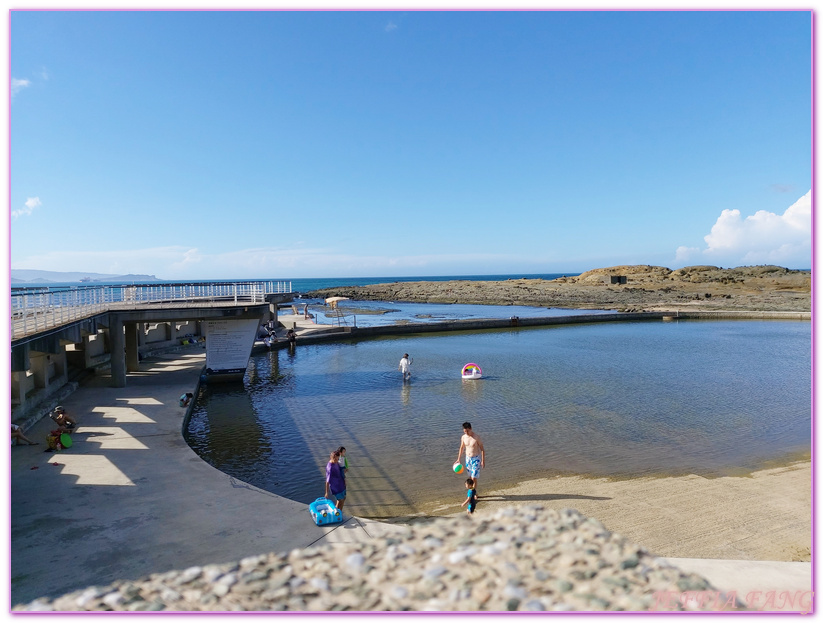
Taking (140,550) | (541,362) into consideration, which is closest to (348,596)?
(140,550)

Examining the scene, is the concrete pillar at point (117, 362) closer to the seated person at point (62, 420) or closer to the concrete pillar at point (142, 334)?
the seated person at point (62, 420)

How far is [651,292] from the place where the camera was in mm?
86375

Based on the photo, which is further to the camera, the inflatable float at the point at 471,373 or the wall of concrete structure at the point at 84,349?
the inflatable float at the point at 471,373

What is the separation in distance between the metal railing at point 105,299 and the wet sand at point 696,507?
12240mm

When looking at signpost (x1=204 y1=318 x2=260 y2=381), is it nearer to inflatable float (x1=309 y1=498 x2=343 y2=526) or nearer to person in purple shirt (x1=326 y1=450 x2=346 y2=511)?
person in purple shirt (x1=326 y1=450 x2=346 y2=511)

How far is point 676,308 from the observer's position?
66.0 m

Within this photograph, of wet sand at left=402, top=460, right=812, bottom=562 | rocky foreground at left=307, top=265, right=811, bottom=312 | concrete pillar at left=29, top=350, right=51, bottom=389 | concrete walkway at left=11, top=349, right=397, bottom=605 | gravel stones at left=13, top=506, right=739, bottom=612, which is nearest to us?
gravel stones at left=13, top=506, right=739, bottom=612

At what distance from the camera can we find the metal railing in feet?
44.9

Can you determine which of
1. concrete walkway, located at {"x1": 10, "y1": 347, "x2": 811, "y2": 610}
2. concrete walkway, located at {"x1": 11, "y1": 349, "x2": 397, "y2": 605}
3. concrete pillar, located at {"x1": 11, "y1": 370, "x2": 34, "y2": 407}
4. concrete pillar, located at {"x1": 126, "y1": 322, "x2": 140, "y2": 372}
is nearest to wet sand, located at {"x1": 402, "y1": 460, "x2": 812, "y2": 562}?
concrete walkway, located at {"x1": 10, "y1": 347, "x2": 811, "y2": 610}

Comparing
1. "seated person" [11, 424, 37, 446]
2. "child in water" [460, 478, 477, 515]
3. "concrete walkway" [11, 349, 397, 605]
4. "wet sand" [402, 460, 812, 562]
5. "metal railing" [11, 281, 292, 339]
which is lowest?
"wet sand" [402, 460, 812, 562]

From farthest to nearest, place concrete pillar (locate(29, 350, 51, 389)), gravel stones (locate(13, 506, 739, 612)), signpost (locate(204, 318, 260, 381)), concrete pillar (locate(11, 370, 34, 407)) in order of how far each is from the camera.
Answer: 1. signpost (locate(204, 318, 260, 381))
2. concrete pillar (locate(29, 350, 51, 389))
3. concrete pillar (locate(11, 370, 34, 407))
4. gravel stones (locate(13, 506, 739, 612))

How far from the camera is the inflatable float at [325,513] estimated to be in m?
8.02

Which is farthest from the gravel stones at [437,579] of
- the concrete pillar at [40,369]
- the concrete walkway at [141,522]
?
the concrete pillar at [40,369]

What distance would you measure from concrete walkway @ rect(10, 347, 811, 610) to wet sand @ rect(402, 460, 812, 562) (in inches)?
68.9
